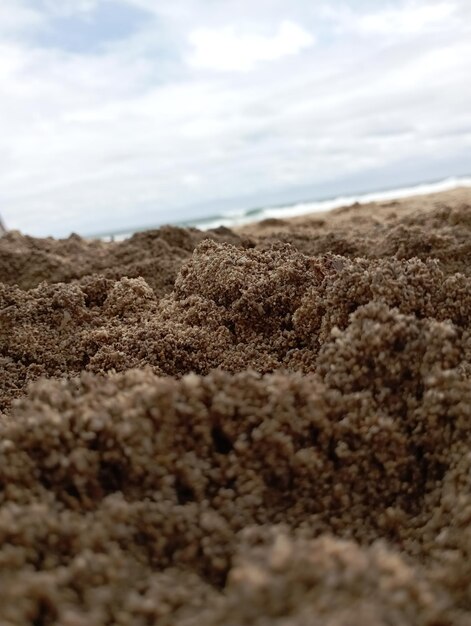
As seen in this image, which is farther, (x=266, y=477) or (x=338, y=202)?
(x=338, y=202)

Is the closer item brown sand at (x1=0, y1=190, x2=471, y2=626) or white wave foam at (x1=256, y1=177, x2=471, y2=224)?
brown sand at (x1=0, y1=190, x2=471, y2=626)

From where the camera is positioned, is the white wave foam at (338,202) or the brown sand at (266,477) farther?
the white wave foam at (338,202)

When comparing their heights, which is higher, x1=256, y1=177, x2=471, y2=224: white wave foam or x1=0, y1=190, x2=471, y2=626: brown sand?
x1=256, y1=177, x2=471, y2=224: white wave foam

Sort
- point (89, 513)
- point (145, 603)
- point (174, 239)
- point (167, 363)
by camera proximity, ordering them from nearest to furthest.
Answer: point (145, 603) → point (89, 513) → point (167, 363) → point (174, 239)

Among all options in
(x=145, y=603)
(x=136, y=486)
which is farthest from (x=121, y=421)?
(x=145, y=603)

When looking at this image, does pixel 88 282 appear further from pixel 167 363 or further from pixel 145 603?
pixel 145 603

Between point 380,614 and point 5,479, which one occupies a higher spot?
point 5,479

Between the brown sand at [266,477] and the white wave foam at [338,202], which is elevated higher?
the white wave foam at [338,202]

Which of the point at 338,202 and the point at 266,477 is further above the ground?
the point at 338,202
